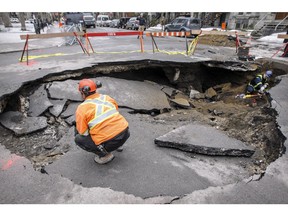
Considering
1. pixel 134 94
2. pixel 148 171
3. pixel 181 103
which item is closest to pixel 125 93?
pixel 134 94

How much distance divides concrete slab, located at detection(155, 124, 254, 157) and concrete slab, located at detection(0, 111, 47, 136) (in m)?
2.43

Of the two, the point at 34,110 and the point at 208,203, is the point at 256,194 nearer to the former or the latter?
the point at 208,203

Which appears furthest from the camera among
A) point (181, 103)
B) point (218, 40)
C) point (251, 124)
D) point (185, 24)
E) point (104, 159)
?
point (185, 24)

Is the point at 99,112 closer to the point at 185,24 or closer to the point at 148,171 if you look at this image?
the point at 148,171

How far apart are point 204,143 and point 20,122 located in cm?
357

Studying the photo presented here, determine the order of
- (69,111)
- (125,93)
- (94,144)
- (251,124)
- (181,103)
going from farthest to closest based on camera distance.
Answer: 1. (181,103)
2. (125,93)
3. (69,111)
4. (251,124)
5. (94,144)

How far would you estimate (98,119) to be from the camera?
2771 millimetres

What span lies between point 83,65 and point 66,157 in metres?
3.92

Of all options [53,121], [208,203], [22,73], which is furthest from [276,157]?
[22,73]

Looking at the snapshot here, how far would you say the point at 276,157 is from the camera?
330 cm

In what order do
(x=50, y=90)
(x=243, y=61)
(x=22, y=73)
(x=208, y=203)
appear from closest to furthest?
(x=208, y=203) < (x=50, y=90) < (x=22, y=73) < (x=243, y=61)

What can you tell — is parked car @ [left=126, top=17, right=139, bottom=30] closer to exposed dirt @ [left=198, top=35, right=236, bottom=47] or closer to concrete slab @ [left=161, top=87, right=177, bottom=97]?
exposed dirt @ [left=198, top=35, right=236, bottom=47]

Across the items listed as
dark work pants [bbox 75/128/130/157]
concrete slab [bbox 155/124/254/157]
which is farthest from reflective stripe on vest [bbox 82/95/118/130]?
concrete slab [bbox 155/124/254/157]

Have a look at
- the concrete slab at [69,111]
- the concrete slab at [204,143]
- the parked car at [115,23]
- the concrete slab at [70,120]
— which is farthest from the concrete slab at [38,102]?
the parked car at [115,23]
